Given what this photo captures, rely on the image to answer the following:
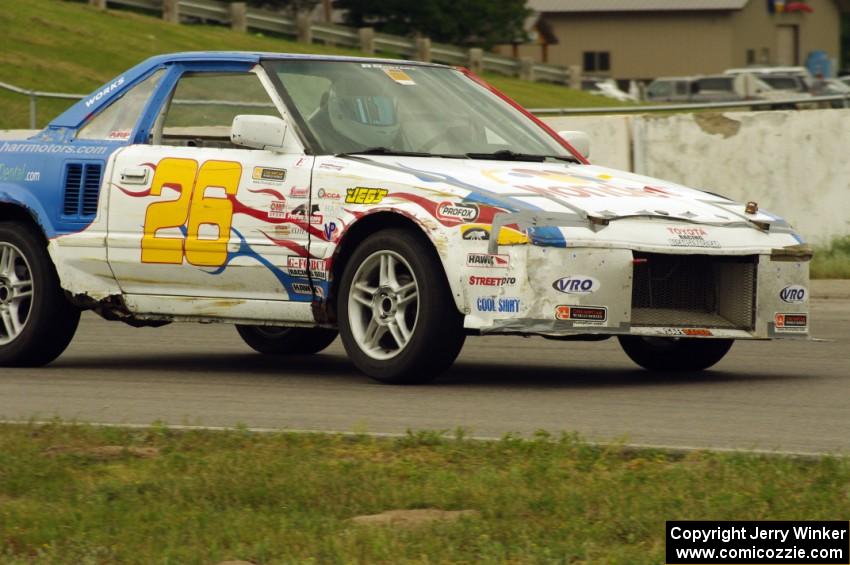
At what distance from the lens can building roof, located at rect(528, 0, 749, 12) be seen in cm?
7820

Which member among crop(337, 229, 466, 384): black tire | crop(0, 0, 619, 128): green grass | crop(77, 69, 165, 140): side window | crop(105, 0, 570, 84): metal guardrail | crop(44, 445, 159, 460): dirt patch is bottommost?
crop(44, 445, 159, 460): dirt patch

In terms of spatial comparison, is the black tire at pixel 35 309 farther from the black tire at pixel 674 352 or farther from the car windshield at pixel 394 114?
the black tire at pixel 674 352

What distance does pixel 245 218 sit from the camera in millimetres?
9359

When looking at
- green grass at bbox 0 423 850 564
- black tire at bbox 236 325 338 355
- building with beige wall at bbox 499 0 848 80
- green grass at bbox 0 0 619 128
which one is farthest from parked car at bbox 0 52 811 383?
building with beige wall at bbox 499 0 848 80

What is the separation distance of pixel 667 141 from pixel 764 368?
7.13 metres

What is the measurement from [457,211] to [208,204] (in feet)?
5.29

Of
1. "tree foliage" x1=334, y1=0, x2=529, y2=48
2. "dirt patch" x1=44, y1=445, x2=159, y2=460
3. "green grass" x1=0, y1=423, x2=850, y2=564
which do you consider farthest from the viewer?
"tree foliage" x1=334, y1=0, x2=529, y2=48

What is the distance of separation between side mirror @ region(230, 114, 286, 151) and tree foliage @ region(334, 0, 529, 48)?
5251 centimetres

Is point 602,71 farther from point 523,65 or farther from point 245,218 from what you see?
point 245,218

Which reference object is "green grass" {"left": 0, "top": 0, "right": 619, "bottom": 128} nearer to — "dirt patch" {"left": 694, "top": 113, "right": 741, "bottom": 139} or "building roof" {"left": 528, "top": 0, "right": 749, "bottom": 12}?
"dirt patch" {"left": 694, "top": 113, "right": 741, "bottom": 139}

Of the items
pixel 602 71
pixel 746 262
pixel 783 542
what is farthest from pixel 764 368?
pixel 602 71

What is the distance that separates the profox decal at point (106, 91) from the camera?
34.2ft

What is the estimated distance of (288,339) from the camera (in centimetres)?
1122

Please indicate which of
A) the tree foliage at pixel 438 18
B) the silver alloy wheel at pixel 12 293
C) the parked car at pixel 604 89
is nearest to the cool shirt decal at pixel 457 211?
the silver alloy wheel at pixel 12 293
